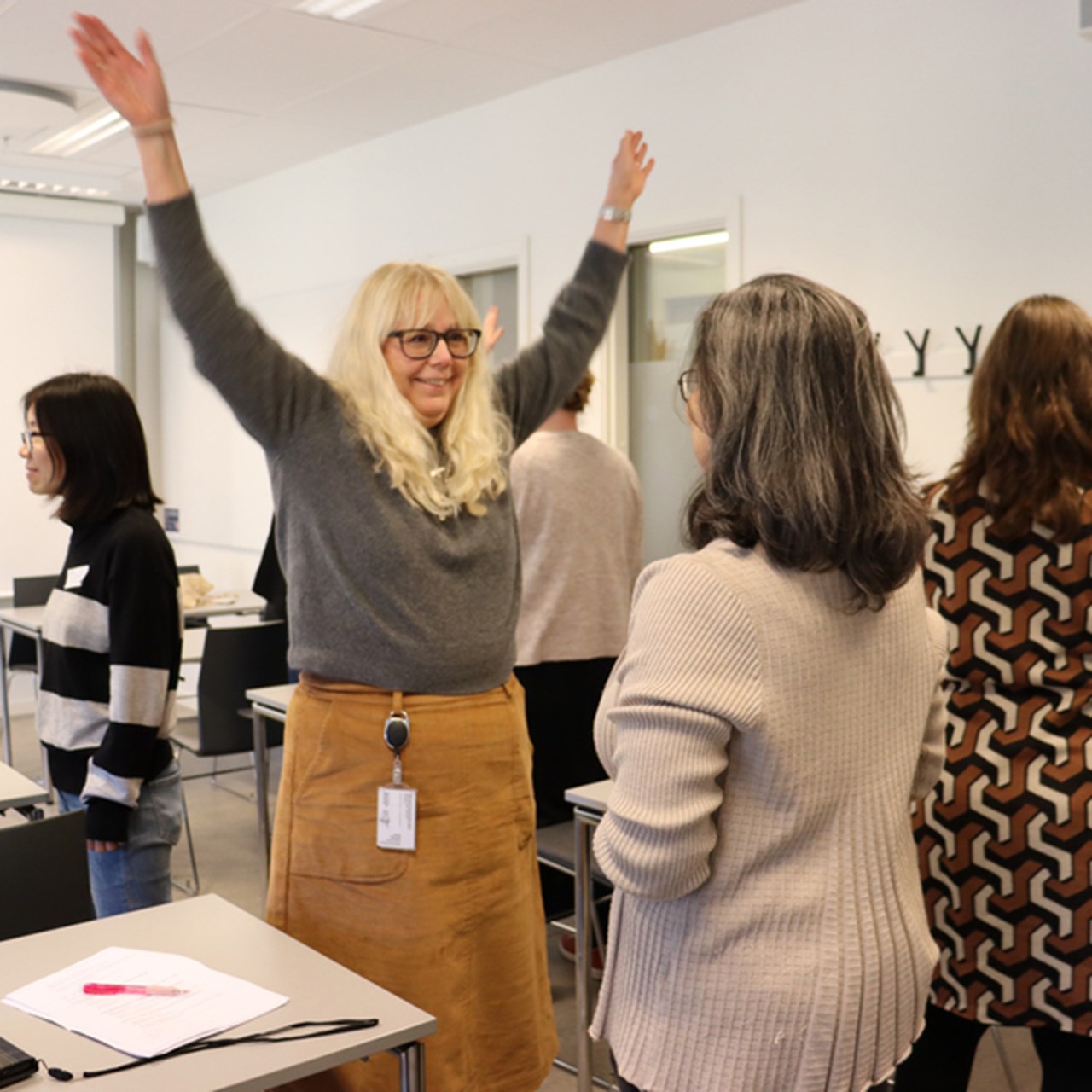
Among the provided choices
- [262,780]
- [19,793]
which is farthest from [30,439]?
→ [262,780]

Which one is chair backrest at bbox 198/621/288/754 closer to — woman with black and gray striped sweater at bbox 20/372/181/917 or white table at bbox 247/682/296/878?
white table at bbox 247/682/296/878

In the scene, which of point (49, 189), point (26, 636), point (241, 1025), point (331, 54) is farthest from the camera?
point (49, 189)

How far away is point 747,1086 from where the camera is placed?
122 cm

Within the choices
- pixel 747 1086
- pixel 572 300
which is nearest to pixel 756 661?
pixel 747 1086

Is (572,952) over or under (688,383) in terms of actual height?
under

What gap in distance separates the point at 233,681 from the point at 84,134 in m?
3.20

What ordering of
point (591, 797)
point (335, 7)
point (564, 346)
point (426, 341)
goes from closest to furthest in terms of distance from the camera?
point (426, 341), point (564, 346), point (591, 797), point (335, 7)

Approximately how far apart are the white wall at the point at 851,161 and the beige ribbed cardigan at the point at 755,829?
2.68 metres

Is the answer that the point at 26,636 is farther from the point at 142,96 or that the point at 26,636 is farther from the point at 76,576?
the point at 142,96

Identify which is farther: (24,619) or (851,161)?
(24,619)

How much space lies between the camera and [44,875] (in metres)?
1.91

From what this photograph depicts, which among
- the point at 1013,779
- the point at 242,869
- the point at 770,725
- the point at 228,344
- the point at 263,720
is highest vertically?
the point at 228,344

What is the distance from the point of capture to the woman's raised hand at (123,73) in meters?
1.62

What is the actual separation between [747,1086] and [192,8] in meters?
4.13
